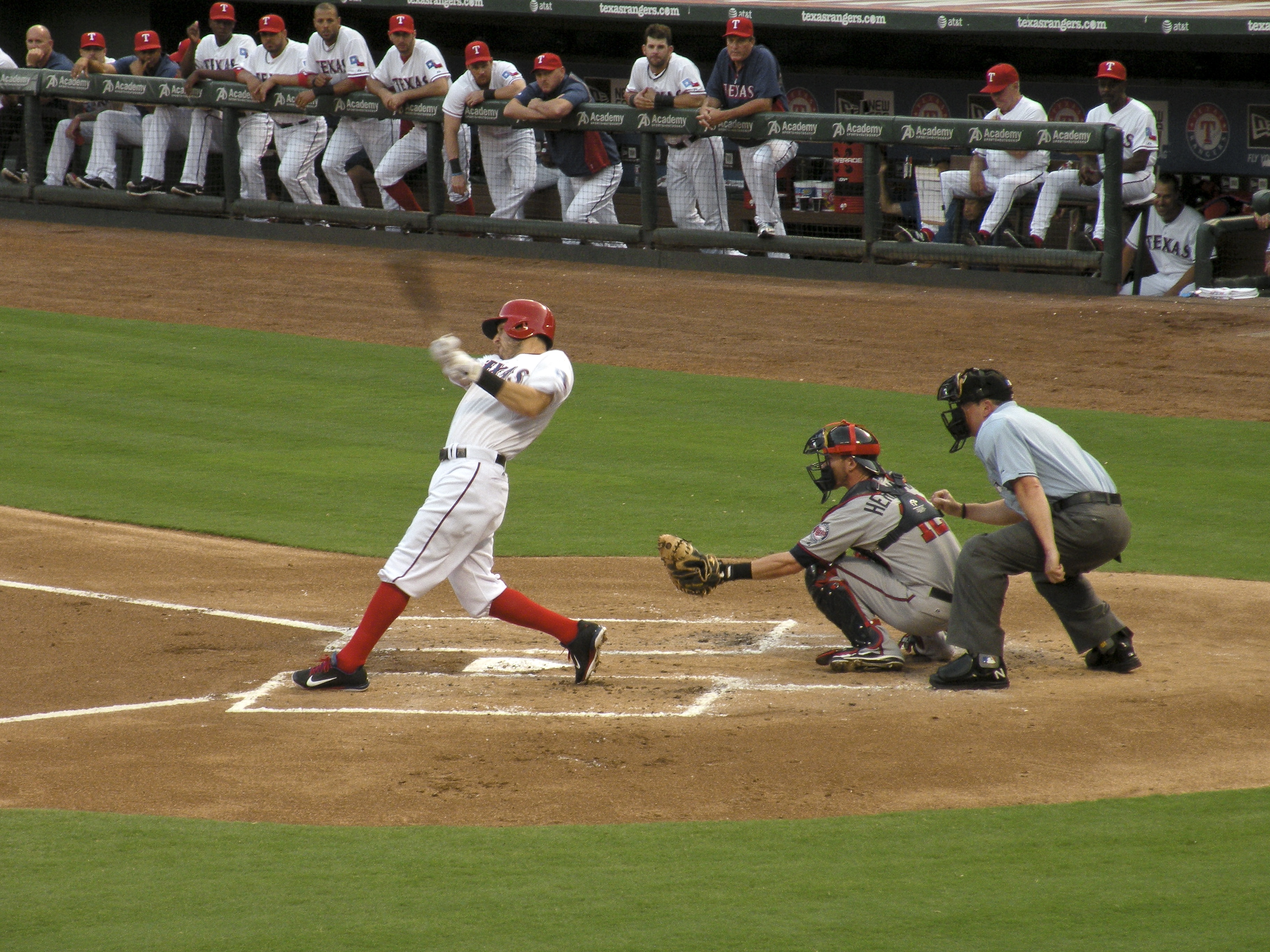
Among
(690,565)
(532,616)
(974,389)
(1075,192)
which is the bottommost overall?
(532,616)

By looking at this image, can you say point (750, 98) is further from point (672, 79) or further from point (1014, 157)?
point (1014, 157)

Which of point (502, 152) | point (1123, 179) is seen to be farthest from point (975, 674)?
point (502, 152)

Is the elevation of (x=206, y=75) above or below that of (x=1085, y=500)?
above

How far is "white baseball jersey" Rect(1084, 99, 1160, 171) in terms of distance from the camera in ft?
41.3

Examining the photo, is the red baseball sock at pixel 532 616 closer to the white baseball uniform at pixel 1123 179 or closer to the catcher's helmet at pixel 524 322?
the catcher's helmet at pixel 524 322

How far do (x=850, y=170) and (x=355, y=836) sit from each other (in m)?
10.0

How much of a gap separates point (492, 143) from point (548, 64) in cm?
104

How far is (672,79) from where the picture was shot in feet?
45.3

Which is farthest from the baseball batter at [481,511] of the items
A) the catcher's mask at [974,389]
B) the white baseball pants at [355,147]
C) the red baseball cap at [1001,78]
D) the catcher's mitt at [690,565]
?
the white baseball pants at [355,147]

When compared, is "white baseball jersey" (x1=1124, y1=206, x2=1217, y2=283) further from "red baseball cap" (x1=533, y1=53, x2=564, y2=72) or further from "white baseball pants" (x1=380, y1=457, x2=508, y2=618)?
"white baseball pants" (x1=380, y1=457, x2=508, y2=618)

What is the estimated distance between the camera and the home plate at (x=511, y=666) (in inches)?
240

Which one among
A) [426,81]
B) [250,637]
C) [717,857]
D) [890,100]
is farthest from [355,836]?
[890,100]

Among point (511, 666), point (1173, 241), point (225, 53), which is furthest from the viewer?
point (225, 53)

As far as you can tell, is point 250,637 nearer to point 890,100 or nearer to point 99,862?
point 99,862
